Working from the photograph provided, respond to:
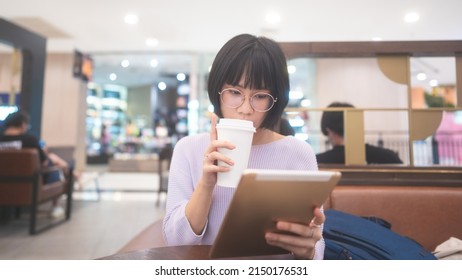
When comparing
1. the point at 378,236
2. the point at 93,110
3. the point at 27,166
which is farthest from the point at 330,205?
the point at 93,110

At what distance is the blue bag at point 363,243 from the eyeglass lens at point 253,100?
0.52 m

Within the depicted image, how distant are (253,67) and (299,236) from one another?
39cm

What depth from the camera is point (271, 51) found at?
0.70 metres

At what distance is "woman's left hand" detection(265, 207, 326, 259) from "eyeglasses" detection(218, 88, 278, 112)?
28cm

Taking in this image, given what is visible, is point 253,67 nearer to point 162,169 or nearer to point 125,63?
point 162,169

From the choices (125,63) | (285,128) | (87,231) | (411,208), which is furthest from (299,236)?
(125,63)

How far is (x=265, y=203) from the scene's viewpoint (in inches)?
19.3

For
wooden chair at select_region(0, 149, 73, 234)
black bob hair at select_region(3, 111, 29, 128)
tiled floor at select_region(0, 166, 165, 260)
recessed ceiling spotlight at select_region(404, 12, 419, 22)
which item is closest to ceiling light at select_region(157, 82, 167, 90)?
tiled floor at select_region(0, 166, 165, 260)

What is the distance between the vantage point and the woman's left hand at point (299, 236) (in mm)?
533

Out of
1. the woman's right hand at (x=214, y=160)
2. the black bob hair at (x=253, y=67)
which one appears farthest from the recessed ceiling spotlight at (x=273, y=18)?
the woman's right hand at (x=214, y=160)

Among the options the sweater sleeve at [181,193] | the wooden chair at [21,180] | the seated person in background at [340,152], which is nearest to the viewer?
the sweater sleeve at [181,193]

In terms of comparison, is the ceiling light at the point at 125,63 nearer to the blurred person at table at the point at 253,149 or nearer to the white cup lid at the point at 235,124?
the blurred person at table at the point at 253,149

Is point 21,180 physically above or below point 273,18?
below
